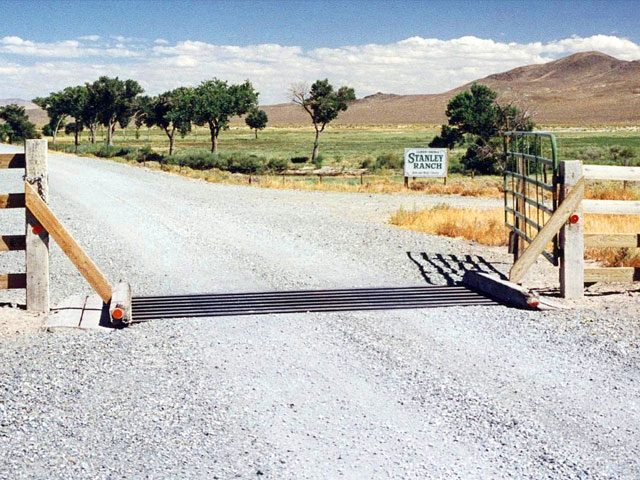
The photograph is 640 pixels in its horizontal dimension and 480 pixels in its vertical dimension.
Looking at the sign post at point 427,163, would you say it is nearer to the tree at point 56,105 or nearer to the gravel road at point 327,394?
the gravel road at point 327,394

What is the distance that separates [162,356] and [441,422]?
7.93 feet

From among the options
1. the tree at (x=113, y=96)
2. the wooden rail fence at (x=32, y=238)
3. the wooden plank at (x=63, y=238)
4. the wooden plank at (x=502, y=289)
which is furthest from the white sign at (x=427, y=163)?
the tree at (x=113, y=96)

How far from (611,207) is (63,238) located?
5531 millimetres

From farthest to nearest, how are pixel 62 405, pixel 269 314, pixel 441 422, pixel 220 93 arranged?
pixel 220 93, pixel 269 314, pixel 62 405, pixel 441 422

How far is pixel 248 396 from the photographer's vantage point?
523 centimetres

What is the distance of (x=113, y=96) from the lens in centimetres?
8069

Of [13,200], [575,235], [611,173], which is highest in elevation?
[611,173]

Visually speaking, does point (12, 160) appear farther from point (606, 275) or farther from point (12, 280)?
point (606, 275)

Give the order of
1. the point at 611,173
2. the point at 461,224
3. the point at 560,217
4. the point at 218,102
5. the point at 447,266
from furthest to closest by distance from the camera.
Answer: the point at 218,102
the point at 461,224
the point at 447,266
the point at 611,173
the point at 560,217

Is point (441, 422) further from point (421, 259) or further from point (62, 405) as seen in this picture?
point (421, 259)

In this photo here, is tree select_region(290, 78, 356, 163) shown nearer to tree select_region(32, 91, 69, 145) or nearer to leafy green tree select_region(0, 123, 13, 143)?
tree select_region(32, 91, 69, 145)

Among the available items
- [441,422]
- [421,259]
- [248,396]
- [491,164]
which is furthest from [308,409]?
[491,164]

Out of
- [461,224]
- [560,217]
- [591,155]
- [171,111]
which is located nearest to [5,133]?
[171,111]

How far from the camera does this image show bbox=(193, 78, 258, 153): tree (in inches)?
2382
